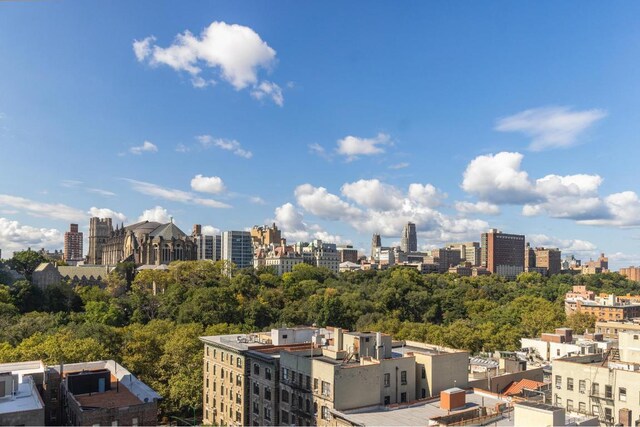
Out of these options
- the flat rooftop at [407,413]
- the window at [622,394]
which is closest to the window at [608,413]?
the window at [622,394]

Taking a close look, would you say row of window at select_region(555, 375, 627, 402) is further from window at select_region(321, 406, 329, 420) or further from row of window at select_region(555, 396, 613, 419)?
window at select_region(321, 406, 329, 420)

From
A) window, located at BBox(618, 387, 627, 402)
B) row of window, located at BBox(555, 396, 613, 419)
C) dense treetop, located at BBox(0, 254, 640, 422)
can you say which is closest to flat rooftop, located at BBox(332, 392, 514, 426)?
row of window, located at BBox(555, 396, 613, 419)

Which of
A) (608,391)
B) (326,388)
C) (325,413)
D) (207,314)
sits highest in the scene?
(608,391)

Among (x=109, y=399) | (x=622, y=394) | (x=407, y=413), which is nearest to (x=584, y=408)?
(x=622, y=394)

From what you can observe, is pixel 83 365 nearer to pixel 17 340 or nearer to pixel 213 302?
pixel 17 340

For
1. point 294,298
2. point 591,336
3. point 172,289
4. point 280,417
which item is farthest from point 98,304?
point 591,336

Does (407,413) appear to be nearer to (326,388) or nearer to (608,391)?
(326,388)

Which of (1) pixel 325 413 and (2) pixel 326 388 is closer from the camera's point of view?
(2) pixel 326 388
